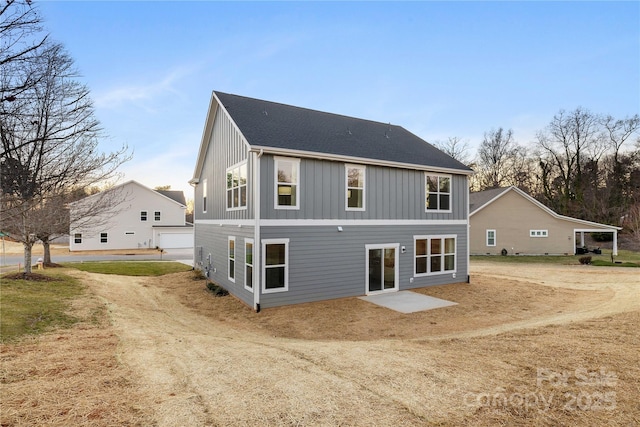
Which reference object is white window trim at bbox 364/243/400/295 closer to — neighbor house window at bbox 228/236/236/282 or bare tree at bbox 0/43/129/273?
neighbor house window at bbox 228/236/236/282

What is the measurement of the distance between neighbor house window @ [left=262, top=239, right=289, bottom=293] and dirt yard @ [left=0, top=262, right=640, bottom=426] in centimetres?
128

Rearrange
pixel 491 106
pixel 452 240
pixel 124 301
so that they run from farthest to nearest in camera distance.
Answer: pixel 491 106, pixel 452 240, pixel 124 301

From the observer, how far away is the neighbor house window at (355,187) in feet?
41.7

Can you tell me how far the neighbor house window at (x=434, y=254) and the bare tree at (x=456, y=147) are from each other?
34.4 metres

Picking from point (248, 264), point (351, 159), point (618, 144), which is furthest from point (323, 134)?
point (618, 144)


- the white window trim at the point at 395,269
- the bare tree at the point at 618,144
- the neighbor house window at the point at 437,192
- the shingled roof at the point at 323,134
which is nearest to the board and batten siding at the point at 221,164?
the shingled roof at the point at 323,134

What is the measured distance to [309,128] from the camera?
45.9 feet

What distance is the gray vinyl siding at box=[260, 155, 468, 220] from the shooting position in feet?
36.7

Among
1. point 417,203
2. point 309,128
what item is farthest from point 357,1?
point 417,203

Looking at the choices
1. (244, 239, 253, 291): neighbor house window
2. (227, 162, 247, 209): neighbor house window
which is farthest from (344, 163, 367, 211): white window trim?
(244, 239, 253, 291): neighbor house window

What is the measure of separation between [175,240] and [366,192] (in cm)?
2893

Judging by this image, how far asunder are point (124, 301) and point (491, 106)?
1172 inches

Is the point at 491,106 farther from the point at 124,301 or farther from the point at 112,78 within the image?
the point at 124,301

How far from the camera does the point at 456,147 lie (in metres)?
46.4
